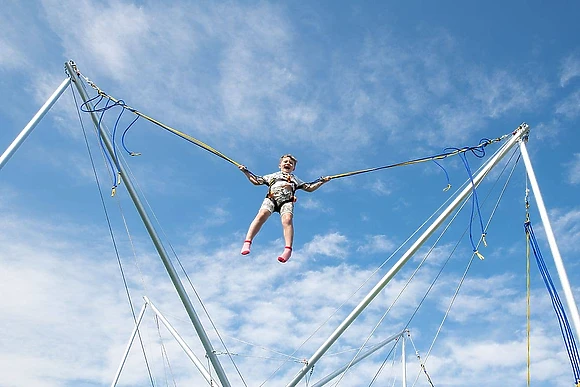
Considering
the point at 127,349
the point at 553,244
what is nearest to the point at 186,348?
the point at 127,349

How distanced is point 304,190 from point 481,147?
2.93 metres

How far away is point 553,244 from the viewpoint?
750 cm

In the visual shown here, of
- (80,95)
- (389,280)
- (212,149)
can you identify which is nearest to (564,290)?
(389,280)

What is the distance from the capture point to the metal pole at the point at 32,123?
684cm

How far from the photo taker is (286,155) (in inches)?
368

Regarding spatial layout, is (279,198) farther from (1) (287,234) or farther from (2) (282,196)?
(1) (287,234)

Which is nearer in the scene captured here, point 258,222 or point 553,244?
point 553,244

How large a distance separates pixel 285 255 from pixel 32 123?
3830mm

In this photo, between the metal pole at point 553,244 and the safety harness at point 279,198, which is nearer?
the metal pole at point 553,244

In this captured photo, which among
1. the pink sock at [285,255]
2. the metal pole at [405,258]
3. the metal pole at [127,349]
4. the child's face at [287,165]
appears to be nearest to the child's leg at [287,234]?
the pink sock at [285,255]

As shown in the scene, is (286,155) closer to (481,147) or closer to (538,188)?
(481,147)

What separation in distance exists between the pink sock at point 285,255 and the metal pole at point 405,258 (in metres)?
1.29

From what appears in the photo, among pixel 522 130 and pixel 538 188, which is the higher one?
pixel 522 130

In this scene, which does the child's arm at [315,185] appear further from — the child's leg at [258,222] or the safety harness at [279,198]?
the child's leg at [258,222]
